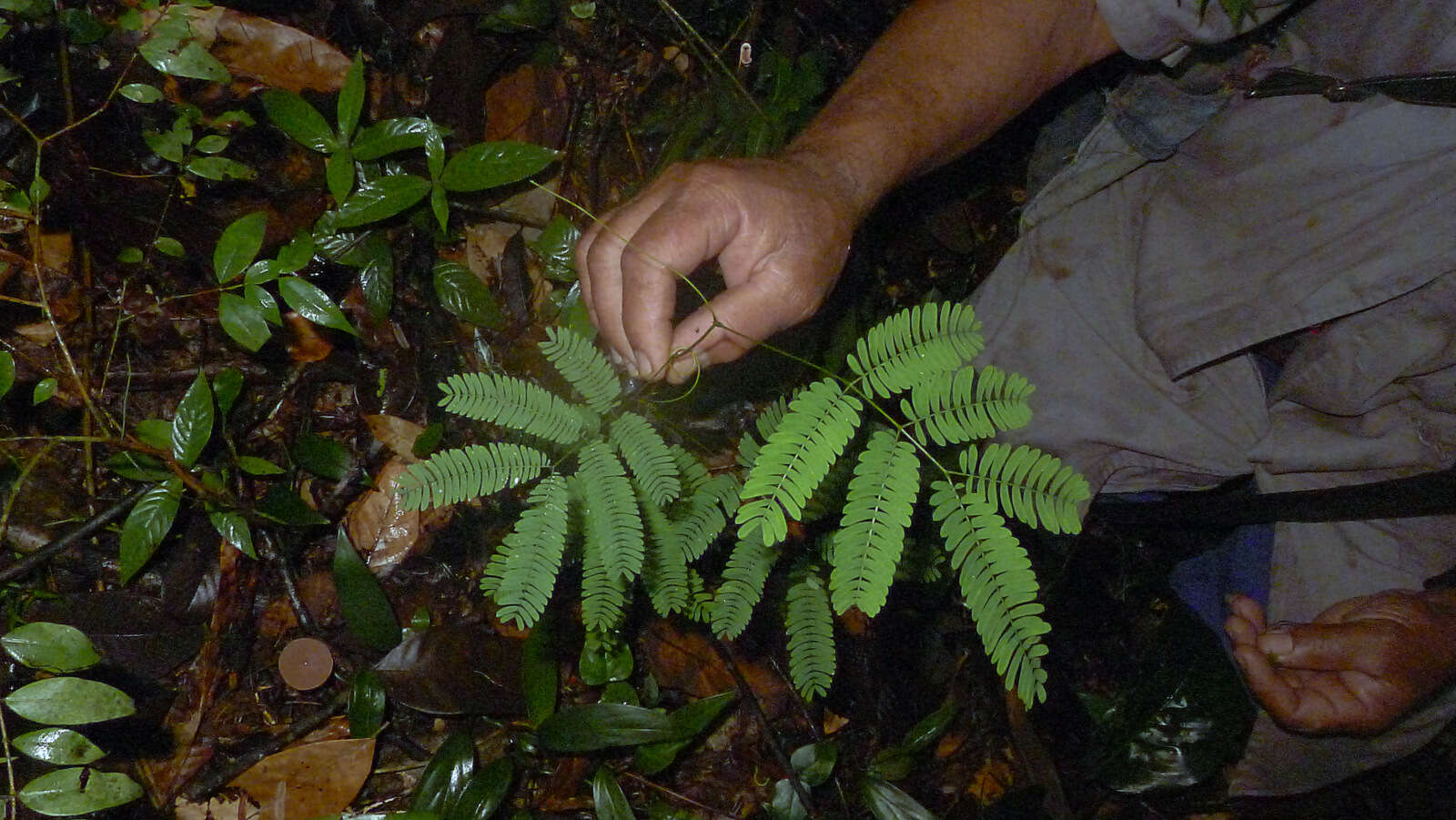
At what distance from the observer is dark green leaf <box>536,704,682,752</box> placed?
231cm

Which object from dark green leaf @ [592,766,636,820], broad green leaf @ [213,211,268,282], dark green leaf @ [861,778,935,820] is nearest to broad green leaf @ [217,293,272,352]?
broad green leaf @ [213,211,268,282]

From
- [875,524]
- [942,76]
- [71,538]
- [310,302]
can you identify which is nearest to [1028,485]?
[875,524]

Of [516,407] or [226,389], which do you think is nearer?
[516,407]

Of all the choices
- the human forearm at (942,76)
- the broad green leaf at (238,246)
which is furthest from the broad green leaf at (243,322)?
the human forearm at (942,76)

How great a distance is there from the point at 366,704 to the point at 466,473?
1200 millimetres

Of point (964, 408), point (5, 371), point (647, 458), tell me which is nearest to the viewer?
point (964, 408)

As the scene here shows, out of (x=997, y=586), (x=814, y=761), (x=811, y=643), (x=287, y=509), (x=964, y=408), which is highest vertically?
(x=287, y=509)

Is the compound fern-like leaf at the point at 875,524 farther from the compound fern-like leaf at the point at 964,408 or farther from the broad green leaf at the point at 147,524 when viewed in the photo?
the broad green leaf at the point at 147,524

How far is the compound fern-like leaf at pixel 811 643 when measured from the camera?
2154 millimetres

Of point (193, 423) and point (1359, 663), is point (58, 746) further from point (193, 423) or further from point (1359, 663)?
point (1359, 663)

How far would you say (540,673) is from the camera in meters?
2.38

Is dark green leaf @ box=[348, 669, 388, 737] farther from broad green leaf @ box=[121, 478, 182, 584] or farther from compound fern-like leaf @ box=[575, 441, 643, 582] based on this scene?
compound fern-like leaf @ box=[575, 441, 643, 582]

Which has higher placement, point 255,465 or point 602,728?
point 255,465

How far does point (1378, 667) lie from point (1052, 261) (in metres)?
1.51
